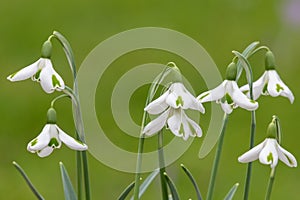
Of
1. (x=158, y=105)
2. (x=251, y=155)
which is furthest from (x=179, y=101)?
(x=251, y=155)

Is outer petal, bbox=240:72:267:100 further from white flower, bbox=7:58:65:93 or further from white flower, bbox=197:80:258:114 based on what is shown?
white flower, bbox=7:58:65:93

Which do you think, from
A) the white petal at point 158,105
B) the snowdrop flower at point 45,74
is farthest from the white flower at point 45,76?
the white petal at point 158,105

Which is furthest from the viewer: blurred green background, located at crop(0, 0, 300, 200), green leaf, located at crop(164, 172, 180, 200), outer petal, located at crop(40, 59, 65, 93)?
blurred green background, located at crop(0, 0, 300, 200)

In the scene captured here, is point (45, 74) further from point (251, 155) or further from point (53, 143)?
point (251, 155)

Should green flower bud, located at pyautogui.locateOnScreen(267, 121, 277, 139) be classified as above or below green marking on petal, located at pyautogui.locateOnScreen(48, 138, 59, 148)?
below

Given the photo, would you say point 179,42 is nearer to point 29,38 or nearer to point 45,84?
point 29,38

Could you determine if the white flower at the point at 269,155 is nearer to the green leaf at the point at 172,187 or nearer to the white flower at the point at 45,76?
the green leaf at the point at 172,187

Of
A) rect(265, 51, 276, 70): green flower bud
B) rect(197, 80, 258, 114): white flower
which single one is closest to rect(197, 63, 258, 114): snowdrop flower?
rect(197, 80, 258, 114): white flower
